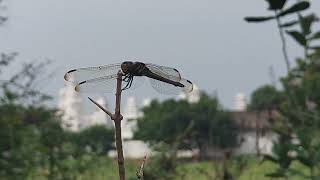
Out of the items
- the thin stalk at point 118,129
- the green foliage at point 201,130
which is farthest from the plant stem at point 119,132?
the green foliage at point 201,130

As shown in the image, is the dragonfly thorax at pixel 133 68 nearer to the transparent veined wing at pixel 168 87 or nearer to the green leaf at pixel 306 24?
the transparent veined wing at pixel 168 87

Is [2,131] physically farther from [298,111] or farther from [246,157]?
[298,111]

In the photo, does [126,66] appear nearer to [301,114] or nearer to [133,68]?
[133,68]

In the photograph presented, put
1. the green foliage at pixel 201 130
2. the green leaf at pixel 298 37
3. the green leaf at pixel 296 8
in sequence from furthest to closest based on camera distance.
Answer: the green leaf at pixel 298 37 < the green foliage at pixel 201 130 < the green leaf at pixel 296 8

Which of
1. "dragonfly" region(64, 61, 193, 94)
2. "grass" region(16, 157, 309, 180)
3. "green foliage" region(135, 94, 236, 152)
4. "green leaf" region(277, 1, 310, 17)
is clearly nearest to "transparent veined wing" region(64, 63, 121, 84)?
"dragonfly" region(64, 61, 193, 94)

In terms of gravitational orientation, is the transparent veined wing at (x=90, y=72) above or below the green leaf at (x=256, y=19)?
below

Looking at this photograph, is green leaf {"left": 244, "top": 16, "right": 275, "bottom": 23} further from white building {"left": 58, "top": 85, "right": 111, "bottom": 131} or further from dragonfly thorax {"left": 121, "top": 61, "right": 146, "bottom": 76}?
dragonfly thorax {"left": 121, "top": 61, "right": 146, "bottom": 76}

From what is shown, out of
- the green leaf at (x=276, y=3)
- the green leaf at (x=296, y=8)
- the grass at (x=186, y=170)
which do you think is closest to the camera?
the green leaf at (x=276, y=3)

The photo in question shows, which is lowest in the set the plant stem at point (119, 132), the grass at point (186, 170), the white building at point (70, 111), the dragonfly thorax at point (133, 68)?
the grass at point (186, 170)
